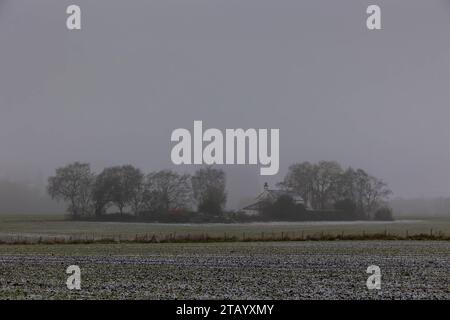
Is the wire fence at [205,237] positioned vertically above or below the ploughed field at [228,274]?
below

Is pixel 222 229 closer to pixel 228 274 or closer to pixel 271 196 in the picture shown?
pixel 271 196

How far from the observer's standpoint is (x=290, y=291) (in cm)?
1755

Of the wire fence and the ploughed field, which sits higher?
the ploughed field

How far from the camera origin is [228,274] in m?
21.7

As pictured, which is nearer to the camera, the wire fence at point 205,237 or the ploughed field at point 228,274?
the ploughed field at point 228,274

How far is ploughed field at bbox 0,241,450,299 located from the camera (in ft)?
56.3

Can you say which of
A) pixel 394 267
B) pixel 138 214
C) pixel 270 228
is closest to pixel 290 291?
pixel 394 267

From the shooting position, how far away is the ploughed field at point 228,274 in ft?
56.3

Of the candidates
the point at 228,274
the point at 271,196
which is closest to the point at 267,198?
the point at 271,196

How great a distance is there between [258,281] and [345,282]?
2620mm

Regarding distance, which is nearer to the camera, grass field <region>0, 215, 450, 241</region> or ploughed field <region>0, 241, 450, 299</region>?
ploughed field <region>0, 241, 450, 299</region>

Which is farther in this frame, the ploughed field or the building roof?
the building roof

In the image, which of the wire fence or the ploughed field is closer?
the ploughed field
